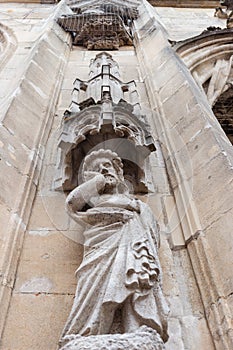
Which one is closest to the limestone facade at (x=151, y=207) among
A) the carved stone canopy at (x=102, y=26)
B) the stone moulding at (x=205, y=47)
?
the stone moulding at (x=205, y=47)

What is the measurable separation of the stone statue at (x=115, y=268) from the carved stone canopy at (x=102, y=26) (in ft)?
14.6

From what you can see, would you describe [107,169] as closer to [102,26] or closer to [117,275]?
[117,275]

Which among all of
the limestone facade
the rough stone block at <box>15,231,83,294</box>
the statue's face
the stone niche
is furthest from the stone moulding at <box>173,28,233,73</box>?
the rough stone block at <box>15,231,83,294</box>

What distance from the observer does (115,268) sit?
1.70 metres

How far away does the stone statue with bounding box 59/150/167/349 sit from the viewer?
5.19ft

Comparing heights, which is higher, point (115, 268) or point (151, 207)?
point (151, 207)

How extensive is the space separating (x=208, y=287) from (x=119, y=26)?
5582mm

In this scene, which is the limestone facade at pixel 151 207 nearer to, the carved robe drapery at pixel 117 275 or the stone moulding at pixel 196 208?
the stone moulding at pixel 196 208

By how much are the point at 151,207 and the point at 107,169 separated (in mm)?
533

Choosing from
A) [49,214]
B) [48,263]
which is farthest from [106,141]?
[48,263]

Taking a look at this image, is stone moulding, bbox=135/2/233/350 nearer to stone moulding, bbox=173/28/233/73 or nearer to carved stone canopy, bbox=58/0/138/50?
stone moulding, bbox=173/28/233/73

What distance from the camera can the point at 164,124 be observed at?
11.8 ft

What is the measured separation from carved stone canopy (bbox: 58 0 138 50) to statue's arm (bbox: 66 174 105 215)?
431 cm

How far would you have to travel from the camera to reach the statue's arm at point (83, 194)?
218 centimetres
